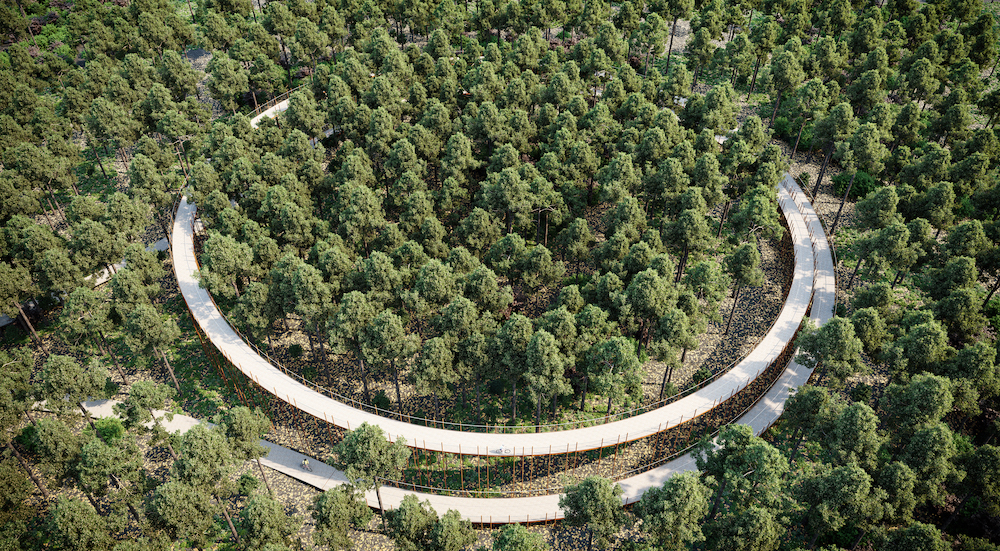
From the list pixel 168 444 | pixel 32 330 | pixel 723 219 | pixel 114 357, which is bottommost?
pixel 114 357

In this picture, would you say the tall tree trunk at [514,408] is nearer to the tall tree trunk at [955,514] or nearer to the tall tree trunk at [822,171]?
the tall tree trunk at [955,514]

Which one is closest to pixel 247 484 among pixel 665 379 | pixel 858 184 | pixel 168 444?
pixel 168 444

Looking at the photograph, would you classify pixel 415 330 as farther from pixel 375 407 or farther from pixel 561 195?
pixel 561 195

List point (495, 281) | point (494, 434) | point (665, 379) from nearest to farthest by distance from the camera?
point (494, 434) < point (495, 281) < point (665, 379)

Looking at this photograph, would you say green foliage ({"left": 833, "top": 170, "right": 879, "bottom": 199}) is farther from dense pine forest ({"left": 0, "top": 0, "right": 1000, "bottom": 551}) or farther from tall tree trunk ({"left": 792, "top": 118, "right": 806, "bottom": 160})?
tall tree trunk ({"left": 792, "top": 118, "right": 806, "bottom": 160})

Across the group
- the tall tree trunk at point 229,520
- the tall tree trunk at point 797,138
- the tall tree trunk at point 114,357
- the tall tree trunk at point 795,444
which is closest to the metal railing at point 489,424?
the tall tree trunk at point 795,444

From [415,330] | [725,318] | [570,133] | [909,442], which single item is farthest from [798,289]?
[415,330]

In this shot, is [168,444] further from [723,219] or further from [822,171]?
[822,171]

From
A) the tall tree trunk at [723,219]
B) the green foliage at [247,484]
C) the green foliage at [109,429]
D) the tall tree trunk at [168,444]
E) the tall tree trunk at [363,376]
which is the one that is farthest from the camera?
the tall tree trunk at [723,219]
